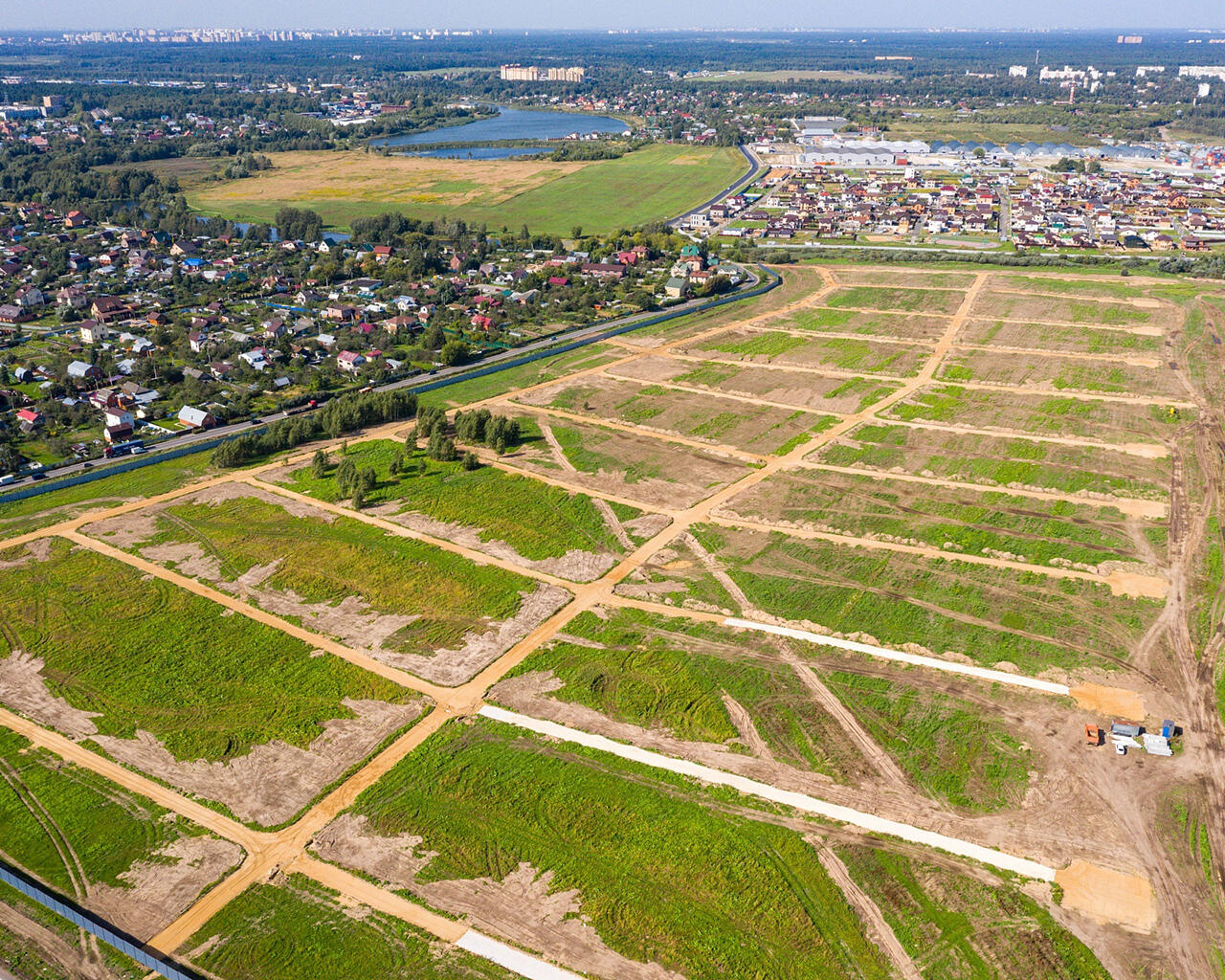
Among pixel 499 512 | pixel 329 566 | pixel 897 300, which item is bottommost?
pixel 329 566

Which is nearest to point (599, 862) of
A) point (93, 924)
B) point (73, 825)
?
point (93, 924)

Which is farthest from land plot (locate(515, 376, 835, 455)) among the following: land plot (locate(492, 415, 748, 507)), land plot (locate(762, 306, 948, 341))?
land plot (locate(762, 306, 948, 341))

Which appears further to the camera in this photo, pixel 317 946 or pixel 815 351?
pixel 815 351

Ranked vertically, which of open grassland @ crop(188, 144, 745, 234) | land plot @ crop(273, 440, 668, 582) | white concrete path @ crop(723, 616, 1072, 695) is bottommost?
white concrete path @ crop(723, 616, 1072, 695)

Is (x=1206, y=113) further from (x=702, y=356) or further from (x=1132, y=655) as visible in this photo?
(x=1132, y=655)

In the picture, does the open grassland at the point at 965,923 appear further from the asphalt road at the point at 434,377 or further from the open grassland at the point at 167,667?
the asphalt road at the point at 434,377

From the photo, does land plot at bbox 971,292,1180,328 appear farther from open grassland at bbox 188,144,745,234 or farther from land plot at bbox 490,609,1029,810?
land plot at bbox 490,609,1029,810

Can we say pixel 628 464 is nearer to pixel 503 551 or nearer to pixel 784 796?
pixel 503 551
